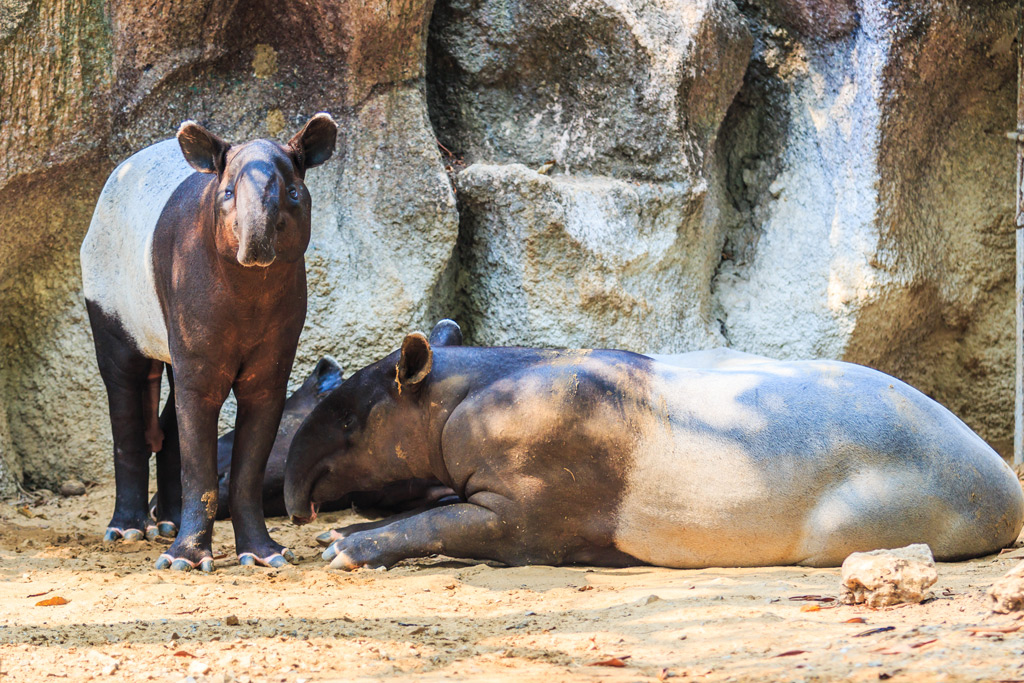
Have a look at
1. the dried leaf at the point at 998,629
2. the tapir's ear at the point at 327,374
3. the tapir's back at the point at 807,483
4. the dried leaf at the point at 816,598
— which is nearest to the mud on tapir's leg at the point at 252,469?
the tapir's ear at the point at 327,374

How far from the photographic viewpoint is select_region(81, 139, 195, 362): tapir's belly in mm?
4922

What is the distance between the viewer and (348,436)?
504 centimetres

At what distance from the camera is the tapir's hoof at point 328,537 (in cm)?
494

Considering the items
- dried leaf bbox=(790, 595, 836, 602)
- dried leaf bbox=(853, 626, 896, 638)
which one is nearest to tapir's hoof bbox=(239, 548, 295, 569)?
dried leaf bbox=(790, 595, 836, 602)

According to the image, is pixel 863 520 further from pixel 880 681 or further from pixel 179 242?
pixel 179 242

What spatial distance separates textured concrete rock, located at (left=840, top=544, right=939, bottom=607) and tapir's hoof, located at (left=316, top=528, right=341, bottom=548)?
95.6 inches

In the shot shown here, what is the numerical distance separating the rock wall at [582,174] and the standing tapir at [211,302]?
4.51 ft

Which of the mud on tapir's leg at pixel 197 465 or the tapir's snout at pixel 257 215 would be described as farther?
the mud on tapir's leg at pixel 197 465

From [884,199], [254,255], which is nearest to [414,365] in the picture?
[254,255]

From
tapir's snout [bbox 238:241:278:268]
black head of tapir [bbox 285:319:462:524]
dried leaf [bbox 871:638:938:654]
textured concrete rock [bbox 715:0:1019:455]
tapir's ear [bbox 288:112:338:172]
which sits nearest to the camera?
dried leaf [bbox 871:638:938:654]

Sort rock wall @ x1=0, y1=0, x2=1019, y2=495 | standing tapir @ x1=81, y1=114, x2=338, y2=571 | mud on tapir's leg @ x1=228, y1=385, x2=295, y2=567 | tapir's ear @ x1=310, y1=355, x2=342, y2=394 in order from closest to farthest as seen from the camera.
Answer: standing tapir @ x1=81, y1=114, x2=338, y2=571 → mud on tapir's leg @ x1=228, y1=385, x2=295, y2=567 → tapir's ear @ x1=310, y1=355, x2=342, y2=394 → rock wall @ x1=0, y1=0, x2=1019, y2=495

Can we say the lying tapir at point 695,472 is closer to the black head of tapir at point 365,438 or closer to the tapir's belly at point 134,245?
the black head of tapir at point 365,438

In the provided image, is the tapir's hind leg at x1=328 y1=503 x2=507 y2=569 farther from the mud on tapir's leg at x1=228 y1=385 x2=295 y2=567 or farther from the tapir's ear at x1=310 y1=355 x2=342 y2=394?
the tapir's ear at x1=310 y1=355 x2=342 y2=394

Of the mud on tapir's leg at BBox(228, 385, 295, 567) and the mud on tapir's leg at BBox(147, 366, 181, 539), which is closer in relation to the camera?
the mud on tapir's leg at BBox(228, 385, 295, 567)
